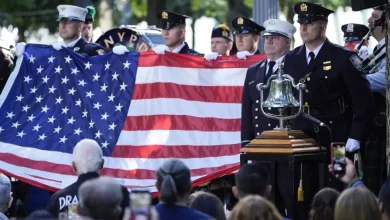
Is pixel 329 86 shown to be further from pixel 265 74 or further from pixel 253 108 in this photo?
pixel 253 108

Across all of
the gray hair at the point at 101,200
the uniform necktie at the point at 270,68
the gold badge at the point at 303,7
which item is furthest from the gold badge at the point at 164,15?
the gray hair at the point at 101,200

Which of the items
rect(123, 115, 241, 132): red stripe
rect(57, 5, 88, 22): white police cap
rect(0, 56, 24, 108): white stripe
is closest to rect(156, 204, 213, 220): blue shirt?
rect(123, 115, 241, 132): red stripe

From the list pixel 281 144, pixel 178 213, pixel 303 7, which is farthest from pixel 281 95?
pixel 178 213

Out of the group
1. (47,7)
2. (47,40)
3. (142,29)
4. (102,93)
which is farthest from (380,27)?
A: (47,40)

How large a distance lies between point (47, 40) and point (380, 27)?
67.3 ft

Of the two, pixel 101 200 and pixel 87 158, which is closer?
pixel 101 200

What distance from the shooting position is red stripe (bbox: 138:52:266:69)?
12.5 metres

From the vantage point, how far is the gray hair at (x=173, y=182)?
7.70 meters

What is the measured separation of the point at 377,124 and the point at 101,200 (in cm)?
489

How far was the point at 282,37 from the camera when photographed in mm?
11352

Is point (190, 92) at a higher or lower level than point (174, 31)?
lower

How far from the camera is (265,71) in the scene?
1137cm

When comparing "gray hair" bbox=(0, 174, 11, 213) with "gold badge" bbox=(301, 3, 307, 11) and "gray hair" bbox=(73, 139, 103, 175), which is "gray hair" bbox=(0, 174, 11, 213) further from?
"gold badge" bbox=(301, 3, 307, 11)

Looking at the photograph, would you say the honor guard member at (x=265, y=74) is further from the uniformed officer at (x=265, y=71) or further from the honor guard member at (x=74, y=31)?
the honor guard member at (x=74, y=31)
